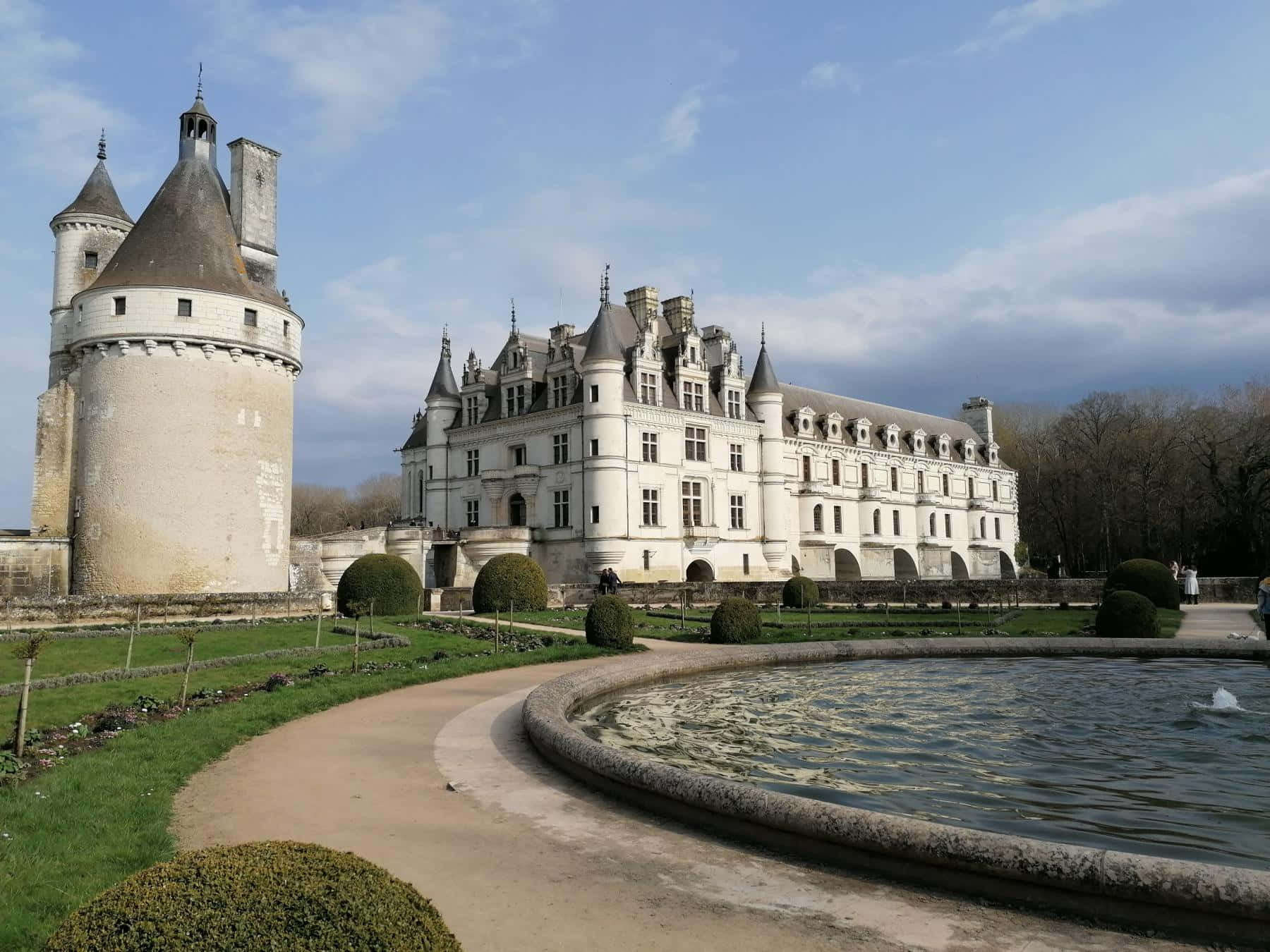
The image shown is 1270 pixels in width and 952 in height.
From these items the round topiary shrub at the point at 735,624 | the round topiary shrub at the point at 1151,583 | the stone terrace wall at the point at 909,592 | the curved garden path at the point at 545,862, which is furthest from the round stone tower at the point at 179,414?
the round topiary shrub at the point at 1151,583

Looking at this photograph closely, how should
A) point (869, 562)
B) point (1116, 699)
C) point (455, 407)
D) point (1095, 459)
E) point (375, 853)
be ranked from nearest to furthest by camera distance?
point (375, 853) → point (1116, 699) → point (455, 407) → point (869, 562) → point (1095, 459)

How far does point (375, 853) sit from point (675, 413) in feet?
132

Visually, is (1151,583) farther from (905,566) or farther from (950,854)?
(905,566)

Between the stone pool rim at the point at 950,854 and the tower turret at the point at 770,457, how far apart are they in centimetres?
4099

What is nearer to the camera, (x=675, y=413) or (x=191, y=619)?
(x=191, y=619)

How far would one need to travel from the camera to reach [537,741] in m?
9.14

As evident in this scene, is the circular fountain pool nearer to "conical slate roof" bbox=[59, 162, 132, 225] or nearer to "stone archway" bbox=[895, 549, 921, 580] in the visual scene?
"conical slate roof" bbox=[59, 162, 132, 225]

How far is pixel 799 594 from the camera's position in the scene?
32.7 metres

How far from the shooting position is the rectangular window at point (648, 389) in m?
44.5

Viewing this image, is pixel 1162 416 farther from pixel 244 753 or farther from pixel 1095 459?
pixel 244 753

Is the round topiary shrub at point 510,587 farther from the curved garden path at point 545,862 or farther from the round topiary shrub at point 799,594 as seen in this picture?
the curved garden path at point 545,862

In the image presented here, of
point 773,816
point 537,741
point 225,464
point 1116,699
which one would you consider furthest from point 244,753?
point 225,464

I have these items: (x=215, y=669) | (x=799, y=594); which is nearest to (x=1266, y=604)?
(x=799, y=594)

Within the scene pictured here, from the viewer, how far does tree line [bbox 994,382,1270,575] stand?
50.3 metres
